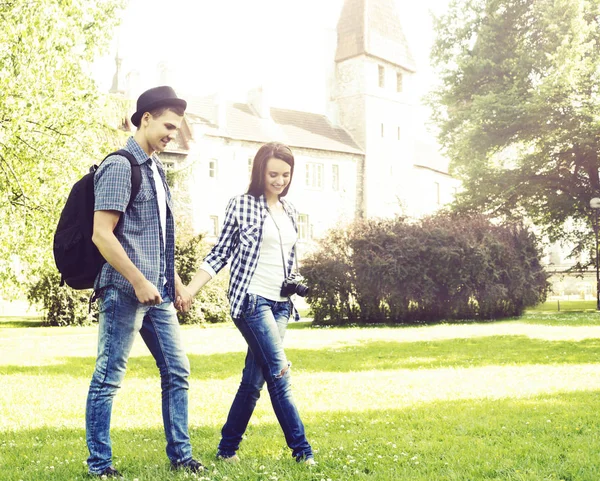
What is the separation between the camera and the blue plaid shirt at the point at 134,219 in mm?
4340

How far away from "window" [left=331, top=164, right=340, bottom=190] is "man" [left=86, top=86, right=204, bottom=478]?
4461 cm

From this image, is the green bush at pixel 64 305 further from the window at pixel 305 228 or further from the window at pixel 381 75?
the window at pixel 381 75

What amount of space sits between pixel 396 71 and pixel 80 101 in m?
42.7

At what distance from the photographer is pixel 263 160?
16.6ft

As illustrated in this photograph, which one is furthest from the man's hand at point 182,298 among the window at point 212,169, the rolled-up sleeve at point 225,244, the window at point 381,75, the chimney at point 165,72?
the window at point 381,75

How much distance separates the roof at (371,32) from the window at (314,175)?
8.53m

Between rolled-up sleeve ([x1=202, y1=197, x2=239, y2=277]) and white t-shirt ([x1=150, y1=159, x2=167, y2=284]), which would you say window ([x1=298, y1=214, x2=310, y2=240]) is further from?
white t-shirt ([x1=150, y1=159, x2=167, y2=284])

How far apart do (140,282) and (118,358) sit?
0.52 metres

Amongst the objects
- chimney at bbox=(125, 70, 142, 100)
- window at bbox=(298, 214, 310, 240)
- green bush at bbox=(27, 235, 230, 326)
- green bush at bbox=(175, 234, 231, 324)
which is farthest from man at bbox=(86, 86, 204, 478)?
window at bbox=(298, 214, 310, 240)

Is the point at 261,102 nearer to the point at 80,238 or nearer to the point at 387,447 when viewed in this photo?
the point at 387,447

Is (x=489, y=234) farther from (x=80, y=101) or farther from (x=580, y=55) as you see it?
(x=80, y=101)

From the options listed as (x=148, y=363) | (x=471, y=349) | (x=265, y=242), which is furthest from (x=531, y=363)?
(x=265, y=242)

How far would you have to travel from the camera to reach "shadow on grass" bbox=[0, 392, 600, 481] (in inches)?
187

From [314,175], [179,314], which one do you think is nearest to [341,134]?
[314,175]
